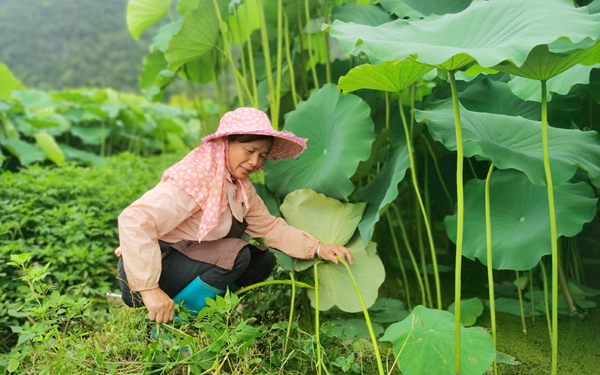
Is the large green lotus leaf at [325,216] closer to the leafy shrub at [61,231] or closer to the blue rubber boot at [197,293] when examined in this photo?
the blue rubber boot at [197,293]

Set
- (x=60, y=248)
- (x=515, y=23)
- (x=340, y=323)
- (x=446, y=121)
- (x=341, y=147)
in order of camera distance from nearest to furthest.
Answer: (x=515, y=23), (x=446, y=121), (x=341, y=147), (x=340, y=323), (x=60, y=248)

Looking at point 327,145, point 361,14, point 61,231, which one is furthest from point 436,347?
point 61,231

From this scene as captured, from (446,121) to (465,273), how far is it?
1.01 meters

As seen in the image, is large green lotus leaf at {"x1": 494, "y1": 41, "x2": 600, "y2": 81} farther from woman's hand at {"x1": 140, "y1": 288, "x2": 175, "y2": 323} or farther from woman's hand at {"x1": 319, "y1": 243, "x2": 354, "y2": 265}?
woman's hand at {"x1": 140, "y1": 288, "x2": 175, "y2": 323}

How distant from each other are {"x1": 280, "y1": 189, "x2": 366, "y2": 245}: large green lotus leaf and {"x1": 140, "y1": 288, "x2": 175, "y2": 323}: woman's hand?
55cm

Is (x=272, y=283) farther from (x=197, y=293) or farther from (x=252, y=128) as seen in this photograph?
(x=252, y=128)

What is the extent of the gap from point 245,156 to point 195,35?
0.83 metres

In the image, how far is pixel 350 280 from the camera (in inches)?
67.0

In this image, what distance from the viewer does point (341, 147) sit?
67.4 inches

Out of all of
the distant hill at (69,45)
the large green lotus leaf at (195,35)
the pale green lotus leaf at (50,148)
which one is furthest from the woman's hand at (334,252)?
the distant hill at (69,45)

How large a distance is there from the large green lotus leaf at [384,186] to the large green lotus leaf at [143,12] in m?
1.29

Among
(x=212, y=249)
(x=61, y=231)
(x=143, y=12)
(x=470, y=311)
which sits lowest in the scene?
(x=470, y=311)

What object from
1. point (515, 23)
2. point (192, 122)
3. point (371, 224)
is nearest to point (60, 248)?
point (371, 224)

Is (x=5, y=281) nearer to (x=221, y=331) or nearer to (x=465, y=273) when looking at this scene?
(x=221, y=331)
